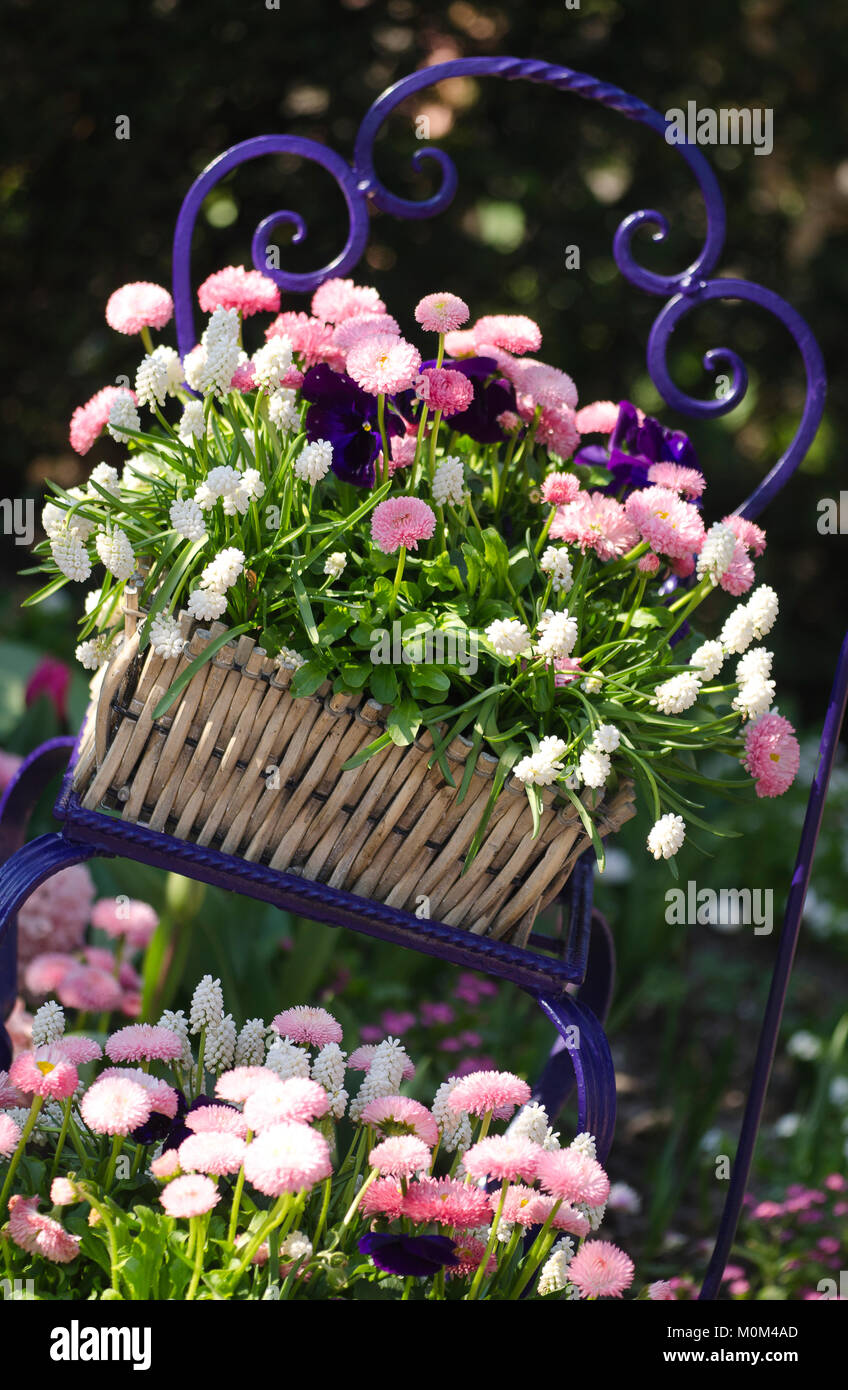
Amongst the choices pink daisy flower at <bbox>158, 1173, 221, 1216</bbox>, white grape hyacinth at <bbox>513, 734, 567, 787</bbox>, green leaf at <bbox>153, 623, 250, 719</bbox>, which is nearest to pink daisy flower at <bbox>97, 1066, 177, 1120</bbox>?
pink daisy flower at <bbox>158, 1173, 221, 1216</bbox>

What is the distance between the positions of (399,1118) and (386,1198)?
0.08 m

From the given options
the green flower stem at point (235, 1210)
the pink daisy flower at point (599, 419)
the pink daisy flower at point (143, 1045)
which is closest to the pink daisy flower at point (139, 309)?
the pink daisy flower at point (599, 419)

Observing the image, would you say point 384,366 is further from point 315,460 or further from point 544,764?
point 544,764

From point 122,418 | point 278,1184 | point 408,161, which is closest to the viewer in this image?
point 278,1184

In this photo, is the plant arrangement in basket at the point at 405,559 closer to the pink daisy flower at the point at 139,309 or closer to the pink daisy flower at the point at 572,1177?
the pink daisy flower at the point at 139,309

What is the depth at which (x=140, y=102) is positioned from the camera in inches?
136

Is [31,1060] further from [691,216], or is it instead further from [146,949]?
[691,216]

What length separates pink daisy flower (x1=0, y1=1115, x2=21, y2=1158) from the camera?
1.20m

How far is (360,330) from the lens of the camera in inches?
51.9

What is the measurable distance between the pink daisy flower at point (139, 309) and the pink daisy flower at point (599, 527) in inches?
18.7

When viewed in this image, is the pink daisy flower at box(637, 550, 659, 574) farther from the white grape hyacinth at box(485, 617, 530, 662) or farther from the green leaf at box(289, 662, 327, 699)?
the green leaf at box(289, 662, 327, 699)

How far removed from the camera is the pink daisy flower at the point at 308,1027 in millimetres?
1294

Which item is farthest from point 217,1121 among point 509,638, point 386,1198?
point 509,638
